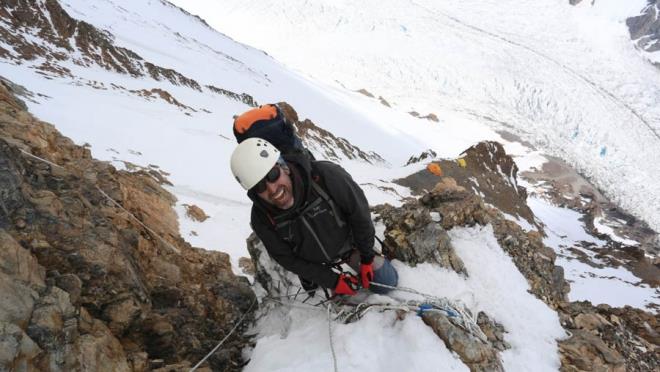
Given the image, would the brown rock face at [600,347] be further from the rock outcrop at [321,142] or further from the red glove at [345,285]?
the rock outcrop at [321,142]

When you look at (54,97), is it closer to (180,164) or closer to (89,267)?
(180,164)


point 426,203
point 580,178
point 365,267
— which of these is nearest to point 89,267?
point 365,267

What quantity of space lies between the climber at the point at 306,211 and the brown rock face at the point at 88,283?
1.52m

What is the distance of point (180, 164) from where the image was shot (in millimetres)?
15719

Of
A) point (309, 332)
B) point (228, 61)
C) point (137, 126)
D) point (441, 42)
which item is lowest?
point (228, 61)

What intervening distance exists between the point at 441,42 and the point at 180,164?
72705 millimetres

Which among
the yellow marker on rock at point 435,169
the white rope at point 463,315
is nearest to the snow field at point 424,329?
the white rope at point 463,315

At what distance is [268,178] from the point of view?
3816 millimetres

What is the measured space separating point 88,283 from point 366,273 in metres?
2.84

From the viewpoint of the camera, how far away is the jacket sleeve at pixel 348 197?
13.7 ft

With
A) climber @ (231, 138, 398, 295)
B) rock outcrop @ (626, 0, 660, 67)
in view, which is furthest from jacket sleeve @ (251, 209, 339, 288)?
rock outcrop @ (626, 0, 660, 67)

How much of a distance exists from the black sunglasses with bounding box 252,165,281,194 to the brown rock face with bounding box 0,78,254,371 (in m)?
1.84

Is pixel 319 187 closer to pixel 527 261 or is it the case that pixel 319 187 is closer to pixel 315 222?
pixel 315 222

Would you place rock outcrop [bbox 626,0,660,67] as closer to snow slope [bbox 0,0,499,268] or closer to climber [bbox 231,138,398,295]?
snow slope [bbox 0,0,499,268]
